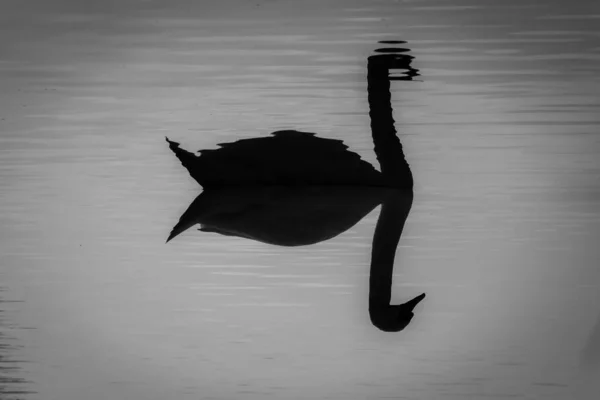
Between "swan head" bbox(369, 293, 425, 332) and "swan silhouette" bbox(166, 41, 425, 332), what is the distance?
0.35 feet

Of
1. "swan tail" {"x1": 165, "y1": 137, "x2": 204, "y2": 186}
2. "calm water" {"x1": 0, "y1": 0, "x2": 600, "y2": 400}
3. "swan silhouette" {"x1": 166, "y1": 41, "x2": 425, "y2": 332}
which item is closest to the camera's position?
"calm water" {"x1": 0, "y1": 0, "x2": 600, "y2": 400}

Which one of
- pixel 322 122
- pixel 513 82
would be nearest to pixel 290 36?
pixel 322 122

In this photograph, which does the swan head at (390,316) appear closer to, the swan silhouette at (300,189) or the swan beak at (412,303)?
the swan beak at (412,303)

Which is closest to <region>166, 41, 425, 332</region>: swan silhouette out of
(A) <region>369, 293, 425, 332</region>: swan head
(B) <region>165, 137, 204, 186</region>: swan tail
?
(B) <region>165, 137, 204, 186</region>: swan tail

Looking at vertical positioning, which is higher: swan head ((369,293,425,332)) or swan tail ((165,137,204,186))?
swan tail ((165,137,204,186))

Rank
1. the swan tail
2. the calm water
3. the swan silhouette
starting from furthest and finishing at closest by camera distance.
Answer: the swan tail → the swan silhouette → the calm water

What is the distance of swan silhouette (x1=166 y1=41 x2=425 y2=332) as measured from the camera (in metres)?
1.80

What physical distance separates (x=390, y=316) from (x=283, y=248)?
316 millimetres

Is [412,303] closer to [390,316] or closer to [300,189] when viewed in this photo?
[390,316]

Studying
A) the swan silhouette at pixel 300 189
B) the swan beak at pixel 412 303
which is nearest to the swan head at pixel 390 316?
the swan beak at pixel 412 303

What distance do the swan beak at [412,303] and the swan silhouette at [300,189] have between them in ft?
0.25

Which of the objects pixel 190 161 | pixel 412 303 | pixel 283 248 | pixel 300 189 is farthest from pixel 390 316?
pixel 190 161

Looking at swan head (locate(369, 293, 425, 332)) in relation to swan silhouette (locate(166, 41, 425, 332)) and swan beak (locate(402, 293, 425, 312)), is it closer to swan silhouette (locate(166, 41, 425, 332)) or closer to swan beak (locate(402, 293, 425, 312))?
swan beak (locate(402, 293, 425, 312))

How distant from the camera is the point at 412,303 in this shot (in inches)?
62.5
